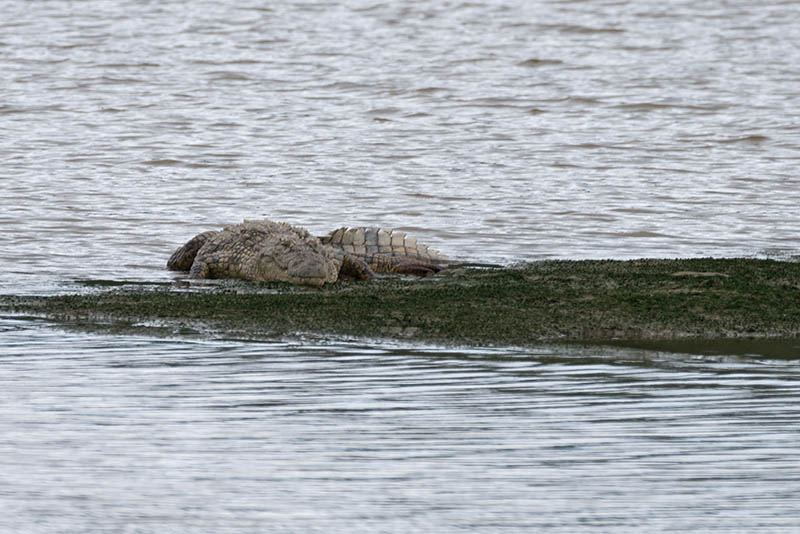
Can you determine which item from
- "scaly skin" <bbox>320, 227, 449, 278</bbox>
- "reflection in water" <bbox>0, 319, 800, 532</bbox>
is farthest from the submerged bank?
"scaly skin" <bbox>320, 227, 449, 278</bbox>

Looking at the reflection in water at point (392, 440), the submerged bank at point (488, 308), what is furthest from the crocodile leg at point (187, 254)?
the reflection in water at point (392, 440)

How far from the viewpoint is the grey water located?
5750mm

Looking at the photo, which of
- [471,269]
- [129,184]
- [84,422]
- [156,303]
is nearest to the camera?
[84,422]

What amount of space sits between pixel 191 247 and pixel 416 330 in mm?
4654

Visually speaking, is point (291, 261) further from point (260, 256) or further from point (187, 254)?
point (187, 254)

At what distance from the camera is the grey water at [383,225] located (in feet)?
18.9

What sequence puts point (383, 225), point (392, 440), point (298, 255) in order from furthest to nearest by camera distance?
point (383, 225)
point (298, 255)
point (392, 440)

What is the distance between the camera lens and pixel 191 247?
13.5 meters

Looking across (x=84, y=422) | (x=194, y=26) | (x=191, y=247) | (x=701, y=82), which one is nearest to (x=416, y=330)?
(x=84, y=422)

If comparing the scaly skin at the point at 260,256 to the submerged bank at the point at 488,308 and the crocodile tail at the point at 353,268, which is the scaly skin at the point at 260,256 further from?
the submerged bank at the point at 488,308

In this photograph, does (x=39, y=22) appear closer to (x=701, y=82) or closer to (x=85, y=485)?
(x=701, y=82)

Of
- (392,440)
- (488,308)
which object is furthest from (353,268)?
(392,440)

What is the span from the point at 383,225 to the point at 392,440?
11.3 meters

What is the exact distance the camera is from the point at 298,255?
12.2 metres
